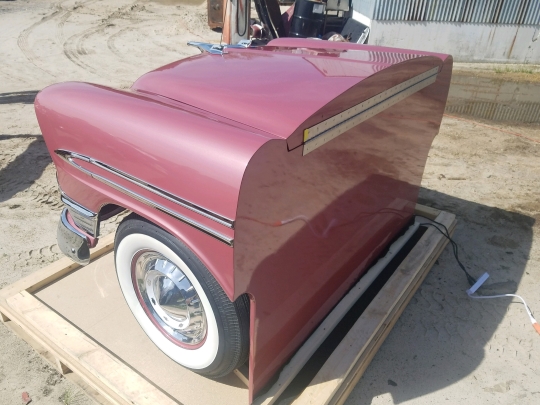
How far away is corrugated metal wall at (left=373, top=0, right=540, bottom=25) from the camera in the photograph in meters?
8.02

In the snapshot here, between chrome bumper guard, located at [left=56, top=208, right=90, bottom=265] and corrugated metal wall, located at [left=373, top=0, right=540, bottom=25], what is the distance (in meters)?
7.38

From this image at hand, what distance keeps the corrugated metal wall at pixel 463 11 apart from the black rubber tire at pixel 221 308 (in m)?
7.58

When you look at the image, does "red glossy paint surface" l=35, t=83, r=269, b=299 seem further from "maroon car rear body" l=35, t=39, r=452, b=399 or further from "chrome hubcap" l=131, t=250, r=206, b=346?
"chrome hubcap" l=131, t=250, r=206, b=346

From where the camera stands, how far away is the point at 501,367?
2.25 m

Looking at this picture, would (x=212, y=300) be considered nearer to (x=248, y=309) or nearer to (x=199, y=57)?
(x=248, y=309)

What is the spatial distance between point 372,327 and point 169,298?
972 millimetres

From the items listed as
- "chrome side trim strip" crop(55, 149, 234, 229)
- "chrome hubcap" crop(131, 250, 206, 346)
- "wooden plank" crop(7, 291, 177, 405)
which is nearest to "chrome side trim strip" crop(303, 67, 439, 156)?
"chrome side trim strip" crop(55, 149, 234, 229)

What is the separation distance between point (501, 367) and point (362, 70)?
166 cm

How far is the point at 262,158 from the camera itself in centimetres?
135

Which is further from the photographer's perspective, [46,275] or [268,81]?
[46,275]

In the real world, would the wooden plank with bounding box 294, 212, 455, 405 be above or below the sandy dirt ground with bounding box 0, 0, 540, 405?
above

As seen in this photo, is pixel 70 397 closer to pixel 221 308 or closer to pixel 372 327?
pixel 221 308

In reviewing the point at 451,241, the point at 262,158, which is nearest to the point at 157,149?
the point at 262,158

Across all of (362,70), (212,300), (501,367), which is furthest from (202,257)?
(501,367)
